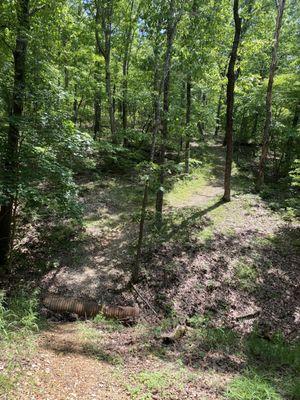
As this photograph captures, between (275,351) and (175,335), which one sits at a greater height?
(175,335)

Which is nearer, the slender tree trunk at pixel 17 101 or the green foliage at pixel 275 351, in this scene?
the green foliage at pixel 275 351

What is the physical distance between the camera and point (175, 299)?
8.45 m

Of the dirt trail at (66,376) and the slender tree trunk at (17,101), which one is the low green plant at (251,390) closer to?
the dirt trail at (66,376)

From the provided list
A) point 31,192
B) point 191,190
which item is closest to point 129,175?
point 191,190

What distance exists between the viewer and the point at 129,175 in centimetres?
1670

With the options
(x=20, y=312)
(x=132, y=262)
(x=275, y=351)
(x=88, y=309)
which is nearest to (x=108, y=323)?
(x=88, y=309)

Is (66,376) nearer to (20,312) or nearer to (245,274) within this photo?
(20,312)

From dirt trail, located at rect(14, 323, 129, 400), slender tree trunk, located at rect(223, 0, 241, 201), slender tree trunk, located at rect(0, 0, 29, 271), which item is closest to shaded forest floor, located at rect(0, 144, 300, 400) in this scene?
dirt trail, located at rect(14, 323, 129, 400)

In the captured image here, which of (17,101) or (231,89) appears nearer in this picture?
(17,101)

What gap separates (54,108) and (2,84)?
124 cm

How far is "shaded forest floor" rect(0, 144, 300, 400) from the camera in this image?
→ 4.88 metres

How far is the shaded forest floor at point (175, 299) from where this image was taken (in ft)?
16.0

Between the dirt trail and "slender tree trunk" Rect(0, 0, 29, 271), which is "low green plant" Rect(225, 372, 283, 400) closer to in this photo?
the dirt trail

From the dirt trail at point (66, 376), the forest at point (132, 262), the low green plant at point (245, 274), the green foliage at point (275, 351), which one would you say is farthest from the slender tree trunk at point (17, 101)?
the low green plant at point (245, 274)
